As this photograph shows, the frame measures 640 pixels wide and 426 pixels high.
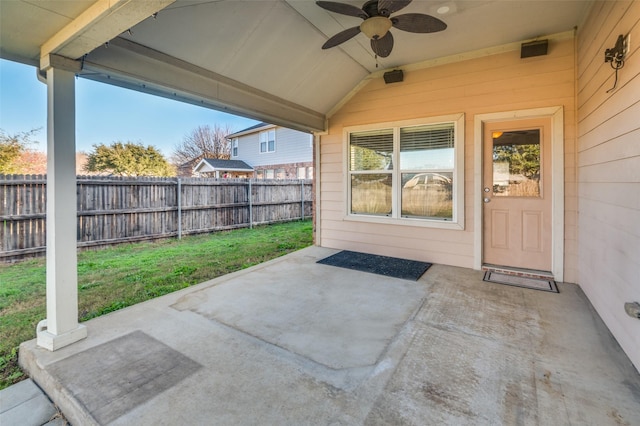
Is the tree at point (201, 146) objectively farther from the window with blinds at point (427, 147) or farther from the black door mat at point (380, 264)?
the window with blinds at point (427, 147)

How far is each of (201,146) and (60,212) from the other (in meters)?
22.7

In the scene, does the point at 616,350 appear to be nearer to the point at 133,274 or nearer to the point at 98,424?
the point at 98,424

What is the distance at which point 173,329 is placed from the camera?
2529 mm

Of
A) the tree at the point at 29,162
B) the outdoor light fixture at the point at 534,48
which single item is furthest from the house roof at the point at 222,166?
the outdoor light fixture at the point at 534,48

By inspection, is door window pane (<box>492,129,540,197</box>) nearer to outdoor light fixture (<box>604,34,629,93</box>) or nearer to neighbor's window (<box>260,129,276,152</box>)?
outdoor light fixture (<box>604,34,629,93</box>)

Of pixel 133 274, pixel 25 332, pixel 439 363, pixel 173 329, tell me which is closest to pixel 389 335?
pixel 439 363

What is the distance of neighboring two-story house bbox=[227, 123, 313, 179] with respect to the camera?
15133 mm

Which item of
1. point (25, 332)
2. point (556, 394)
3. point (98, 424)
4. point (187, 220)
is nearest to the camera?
point (98, 424)

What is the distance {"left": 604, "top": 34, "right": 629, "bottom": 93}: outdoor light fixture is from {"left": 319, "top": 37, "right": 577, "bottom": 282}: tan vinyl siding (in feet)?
4.50

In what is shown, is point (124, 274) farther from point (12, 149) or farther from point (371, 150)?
point (12, 149)

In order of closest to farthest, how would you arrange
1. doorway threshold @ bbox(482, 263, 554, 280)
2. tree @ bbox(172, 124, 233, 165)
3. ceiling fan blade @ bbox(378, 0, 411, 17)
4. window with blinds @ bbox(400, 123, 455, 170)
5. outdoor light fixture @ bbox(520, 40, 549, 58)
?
ceiling fan blade @ bbox(378, 0, 411, 17), outdoor light fixture @ bbox(520, 40, 549, 58), doorway threshold @ bbox(482, 263, 554, 280), window with blinds @ bbox(400, 123, 455, 170), tree @ bbox(172, 124, 233, 165)

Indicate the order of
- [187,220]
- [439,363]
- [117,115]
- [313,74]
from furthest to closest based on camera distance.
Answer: [117,115] < [187,220] < [313,74] < [439,363]

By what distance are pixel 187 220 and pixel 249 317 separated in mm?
5484

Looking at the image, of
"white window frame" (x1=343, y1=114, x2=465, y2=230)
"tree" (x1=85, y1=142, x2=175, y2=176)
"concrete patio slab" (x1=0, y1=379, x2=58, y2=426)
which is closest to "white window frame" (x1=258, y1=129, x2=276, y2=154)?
"tree" (x1=85, y1=142, x2=175, y2=176)
